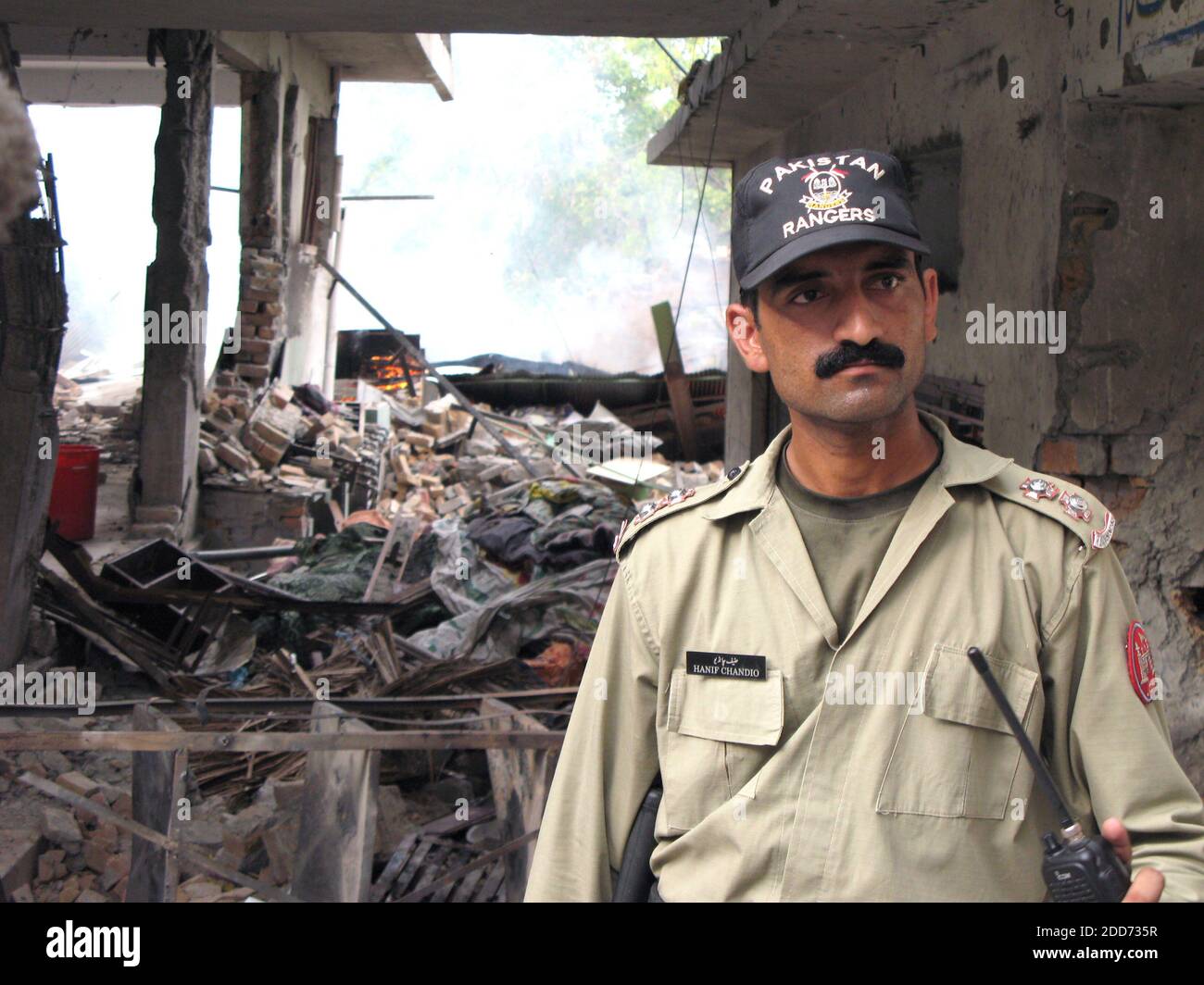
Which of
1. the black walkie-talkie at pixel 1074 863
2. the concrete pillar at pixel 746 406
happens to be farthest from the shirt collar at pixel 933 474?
the concrete pillar at pixel 746 406

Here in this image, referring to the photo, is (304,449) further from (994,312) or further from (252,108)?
(994,312)

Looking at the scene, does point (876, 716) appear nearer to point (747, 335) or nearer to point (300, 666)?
point (747, 335)

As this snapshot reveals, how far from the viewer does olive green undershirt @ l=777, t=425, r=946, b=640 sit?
1890mm

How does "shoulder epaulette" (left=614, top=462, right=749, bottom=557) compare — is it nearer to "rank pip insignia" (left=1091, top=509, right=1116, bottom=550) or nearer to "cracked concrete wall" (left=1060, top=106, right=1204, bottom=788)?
"rank pip insignia" (left=1091, top=509, right=1116, bottom=550)

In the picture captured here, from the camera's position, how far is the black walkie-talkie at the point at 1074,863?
1.55 meters

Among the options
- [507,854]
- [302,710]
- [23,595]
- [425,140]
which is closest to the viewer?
[507,854]

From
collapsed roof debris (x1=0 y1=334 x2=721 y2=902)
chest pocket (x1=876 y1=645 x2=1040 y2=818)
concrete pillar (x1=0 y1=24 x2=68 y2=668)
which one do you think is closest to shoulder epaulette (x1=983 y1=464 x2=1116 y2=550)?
chest pocket (x1=876 y1=645 x2=1040 y2=818)

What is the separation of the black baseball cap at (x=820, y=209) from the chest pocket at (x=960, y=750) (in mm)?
682

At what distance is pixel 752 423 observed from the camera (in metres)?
8.61

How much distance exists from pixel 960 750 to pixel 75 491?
9.07 meters

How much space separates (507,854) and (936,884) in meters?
3.33

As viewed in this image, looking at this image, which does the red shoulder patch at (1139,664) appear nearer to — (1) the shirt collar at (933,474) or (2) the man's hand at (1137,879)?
(2) the man's hand at (1137,879)

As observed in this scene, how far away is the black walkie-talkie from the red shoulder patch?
0.19 metres

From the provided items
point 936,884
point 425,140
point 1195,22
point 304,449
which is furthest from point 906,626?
point 425,140
